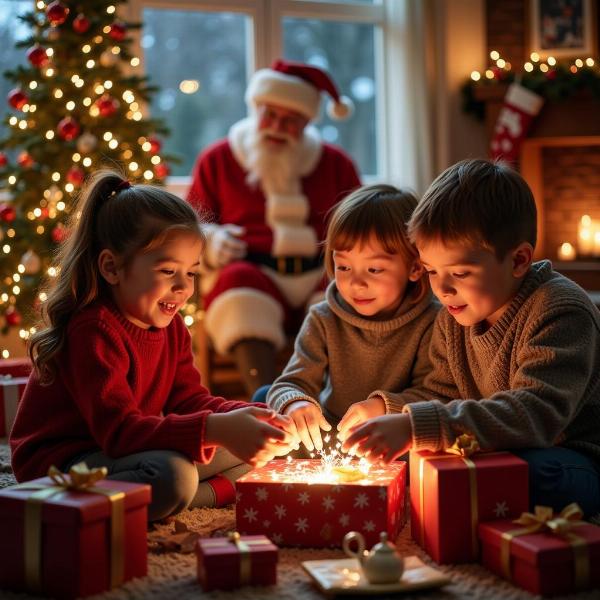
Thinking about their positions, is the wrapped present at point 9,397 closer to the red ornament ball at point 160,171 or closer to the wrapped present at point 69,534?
the red ornament ball at point 160,171

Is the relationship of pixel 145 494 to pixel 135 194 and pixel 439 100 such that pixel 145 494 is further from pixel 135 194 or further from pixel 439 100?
pixel 439 100

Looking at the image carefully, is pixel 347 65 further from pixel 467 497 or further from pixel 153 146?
pixel 467 497

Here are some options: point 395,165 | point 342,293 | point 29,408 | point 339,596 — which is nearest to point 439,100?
point 395,165

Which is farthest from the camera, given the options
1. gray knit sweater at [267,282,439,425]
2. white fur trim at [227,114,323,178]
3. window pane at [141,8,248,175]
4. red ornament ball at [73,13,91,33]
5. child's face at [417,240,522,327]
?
window pane at [141,8,248,175]

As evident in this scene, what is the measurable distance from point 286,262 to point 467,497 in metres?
2.33

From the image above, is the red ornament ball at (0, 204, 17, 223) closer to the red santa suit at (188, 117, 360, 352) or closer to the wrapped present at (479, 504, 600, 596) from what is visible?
the red santa suit at (188, 117, 360, 352)

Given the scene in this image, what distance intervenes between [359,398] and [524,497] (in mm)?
659

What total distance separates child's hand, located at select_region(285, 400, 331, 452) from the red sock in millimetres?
228

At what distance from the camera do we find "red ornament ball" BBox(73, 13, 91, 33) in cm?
330

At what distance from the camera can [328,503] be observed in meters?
1.57

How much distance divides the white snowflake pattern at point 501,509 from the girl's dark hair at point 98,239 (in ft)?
2.59

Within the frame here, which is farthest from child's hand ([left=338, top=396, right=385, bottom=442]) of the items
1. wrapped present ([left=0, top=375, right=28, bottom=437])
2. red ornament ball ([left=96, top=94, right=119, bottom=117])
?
red ornament ball ([left=96, top=94, right=119, bottom=117])

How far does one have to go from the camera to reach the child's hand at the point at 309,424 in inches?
69.9

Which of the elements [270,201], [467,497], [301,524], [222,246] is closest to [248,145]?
[270,201]
